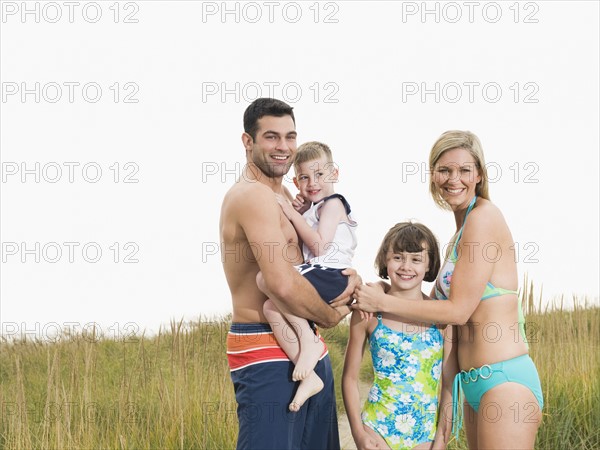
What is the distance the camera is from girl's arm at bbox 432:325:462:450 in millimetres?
3619

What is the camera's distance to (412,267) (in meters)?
3.61

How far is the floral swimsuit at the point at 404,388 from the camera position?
140 inches

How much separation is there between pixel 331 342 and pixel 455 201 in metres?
6.32

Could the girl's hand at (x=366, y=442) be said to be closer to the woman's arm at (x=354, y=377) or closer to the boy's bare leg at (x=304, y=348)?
the woman's arm at (x=354, y=377)

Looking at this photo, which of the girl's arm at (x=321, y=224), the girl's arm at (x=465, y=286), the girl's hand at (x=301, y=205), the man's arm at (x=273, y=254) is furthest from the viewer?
the girl's hand at (x=301, y=205)

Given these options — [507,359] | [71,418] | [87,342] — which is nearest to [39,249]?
[87,342]

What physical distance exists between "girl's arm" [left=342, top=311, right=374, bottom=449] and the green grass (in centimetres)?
219

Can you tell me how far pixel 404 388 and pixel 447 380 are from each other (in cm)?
30

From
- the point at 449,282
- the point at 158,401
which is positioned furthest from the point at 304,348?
the point at 158,401

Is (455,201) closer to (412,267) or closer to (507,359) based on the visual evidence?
(412,267)

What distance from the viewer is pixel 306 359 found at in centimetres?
346

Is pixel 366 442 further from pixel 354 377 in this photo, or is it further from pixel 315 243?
pixel 315 243

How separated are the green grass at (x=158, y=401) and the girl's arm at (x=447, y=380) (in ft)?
7.89

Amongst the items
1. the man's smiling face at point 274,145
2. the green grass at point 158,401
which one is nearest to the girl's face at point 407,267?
the man's smiling face at point 274,145
